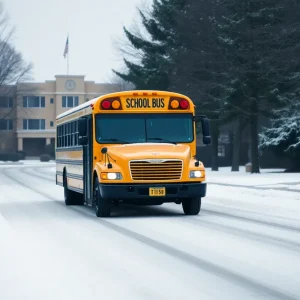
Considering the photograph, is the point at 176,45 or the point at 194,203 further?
the point at 176,45

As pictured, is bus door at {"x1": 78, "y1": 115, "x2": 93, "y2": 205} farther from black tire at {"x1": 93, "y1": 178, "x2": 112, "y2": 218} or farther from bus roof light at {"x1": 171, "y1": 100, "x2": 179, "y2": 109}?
bus roof light at {"x1": 171, "y1": 100, "x2": 179, "y2": 109}

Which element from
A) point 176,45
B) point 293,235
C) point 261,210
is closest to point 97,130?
point 261,210

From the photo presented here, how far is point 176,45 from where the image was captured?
52.8 meters

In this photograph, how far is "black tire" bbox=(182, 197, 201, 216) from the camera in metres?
18.8

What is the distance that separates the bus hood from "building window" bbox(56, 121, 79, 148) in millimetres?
3320

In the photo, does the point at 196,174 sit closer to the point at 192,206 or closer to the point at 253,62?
the point at 192,206

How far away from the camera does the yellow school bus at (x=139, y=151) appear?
17.6m

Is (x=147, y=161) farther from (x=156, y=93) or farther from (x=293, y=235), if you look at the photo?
(x=293, y=235)

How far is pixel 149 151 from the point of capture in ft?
58.4

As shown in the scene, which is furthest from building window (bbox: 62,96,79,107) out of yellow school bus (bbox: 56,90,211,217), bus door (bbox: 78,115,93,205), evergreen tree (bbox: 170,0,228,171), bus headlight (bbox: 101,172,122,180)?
bus headlight (bbox: 101,172,122,180)

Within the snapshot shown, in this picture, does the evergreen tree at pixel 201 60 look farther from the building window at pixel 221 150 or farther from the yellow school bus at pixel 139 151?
the building window at pixel 221 150

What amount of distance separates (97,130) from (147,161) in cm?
183

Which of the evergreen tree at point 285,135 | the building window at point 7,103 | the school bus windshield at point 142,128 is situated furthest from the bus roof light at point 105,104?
the building window at point 7,103

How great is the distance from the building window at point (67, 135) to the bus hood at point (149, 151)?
3.32 metres
